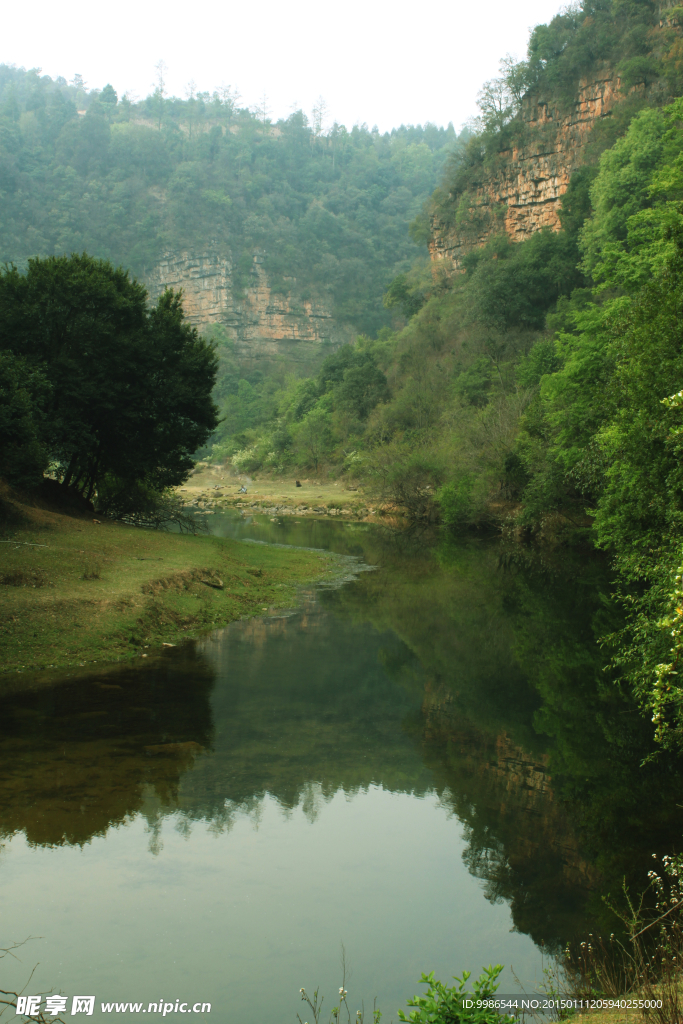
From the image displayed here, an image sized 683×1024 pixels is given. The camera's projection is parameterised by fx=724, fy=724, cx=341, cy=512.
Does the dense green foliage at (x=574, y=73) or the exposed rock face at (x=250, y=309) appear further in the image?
the exposed rock face at (x=250, y=309)

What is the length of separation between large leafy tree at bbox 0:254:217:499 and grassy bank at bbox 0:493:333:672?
4020 mm

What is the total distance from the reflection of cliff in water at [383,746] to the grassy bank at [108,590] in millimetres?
1102

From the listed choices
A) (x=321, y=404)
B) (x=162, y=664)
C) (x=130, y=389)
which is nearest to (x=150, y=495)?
(x=130, y=389)

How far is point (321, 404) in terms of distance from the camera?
7681 cm

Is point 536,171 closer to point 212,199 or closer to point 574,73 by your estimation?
point 574,73

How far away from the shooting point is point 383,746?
11.9 meters

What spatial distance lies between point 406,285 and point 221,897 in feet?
267

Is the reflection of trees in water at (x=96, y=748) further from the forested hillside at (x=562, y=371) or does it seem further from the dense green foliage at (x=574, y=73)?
the dense green foliage at (x=574, y=73)

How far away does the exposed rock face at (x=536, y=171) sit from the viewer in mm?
59031

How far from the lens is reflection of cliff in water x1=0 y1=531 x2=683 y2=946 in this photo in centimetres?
881

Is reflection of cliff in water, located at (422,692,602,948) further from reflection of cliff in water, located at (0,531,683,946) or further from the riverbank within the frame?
the riverbank

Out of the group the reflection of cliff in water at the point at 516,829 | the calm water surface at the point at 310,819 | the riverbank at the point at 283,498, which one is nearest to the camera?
the calm water surface at the point at 310,819

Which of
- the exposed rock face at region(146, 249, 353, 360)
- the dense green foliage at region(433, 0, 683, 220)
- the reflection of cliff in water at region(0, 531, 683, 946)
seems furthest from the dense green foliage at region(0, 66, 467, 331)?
the reflection of cliff in water at region(0, 531, 683, 946)

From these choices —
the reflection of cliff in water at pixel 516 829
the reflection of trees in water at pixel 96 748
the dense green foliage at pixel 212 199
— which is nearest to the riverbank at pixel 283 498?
the reflection of trees in water at pixel 96 748
